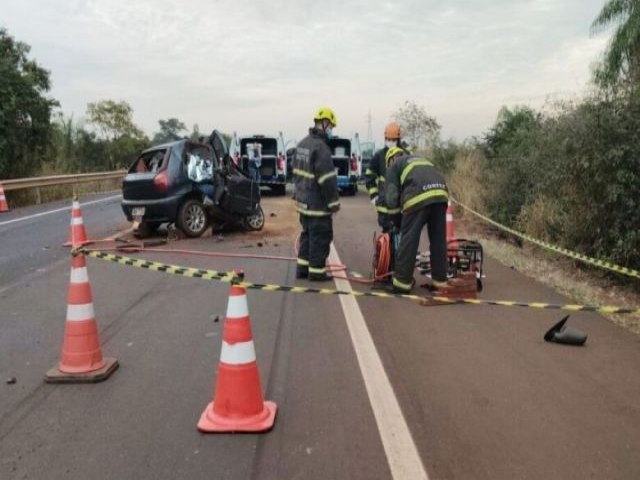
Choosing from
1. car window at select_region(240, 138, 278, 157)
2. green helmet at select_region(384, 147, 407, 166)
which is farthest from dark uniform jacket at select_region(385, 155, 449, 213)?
car window at select_region(240, 138, 278, 157)

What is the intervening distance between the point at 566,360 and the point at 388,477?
8.10 feet

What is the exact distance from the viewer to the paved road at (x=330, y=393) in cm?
338

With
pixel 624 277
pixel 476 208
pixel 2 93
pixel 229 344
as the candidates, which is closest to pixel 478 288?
pixel 624 277

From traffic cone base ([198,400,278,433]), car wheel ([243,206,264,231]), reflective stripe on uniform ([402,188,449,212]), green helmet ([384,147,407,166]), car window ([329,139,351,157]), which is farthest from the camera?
car window ([329,139,351,157])

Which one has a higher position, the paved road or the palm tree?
the palm tree

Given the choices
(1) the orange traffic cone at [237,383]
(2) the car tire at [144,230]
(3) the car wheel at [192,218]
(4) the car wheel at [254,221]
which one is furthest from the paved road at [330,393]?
(4) the car wheel at [254,221]

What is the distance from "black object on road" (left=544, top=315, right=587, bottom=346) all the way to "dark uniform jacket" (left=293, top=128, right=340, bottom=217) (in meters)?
3.15

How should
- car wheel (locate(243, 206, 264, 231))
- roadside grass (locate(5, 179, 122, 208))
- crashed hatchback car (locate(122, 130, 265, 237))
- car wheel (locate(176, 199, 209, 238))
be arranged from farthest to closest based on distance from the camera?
roadside grass (locate(5, 179, 122, 208)) < car wheel (locate(243, 206, 264, 231)) < car wheel (locate(176, 199, 209, 238)) < crashed hatchback car (locate(122, 130, 265, 237))

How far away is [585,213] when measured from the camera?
905 centimetres

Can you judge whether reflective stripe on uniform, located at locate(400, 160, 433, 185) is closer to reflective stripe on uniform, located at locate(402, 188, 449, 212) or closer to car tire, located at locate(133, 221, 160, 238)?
reflective stripe on uniform, located at locate(402, 188, 449, 212)

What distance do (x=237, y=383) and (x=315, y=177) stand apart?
428 centimetres

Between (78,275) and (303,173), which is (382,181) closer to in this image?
(303,173)

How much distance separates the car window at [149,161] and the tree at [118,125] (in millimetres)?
32771

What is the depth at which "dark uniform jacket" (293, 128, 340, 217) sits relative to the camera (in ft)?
25.1
